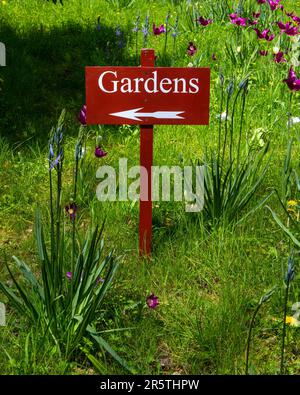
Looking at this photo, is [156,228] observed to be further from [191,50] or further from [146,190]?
[191,50]

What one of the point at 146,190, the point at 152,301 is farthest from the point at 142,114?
the point at 152,301

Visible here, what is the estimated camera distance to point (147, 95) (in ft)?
10.0

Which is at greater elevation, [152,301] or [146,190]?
[146,190]

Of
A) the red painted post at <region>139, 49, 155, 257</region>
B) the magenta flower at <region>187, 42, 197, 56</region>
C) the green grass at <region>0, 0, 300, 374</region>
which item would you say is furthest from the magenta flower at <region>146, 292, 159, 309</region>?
the magenta flower at <region>187, 42, 197, 56</region>

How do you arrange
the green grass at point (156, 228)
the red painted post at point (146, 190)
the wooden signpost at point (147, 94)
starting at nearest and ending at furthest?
the green grass at point (156, 228), the wooden signpost at point (147, 94), the red painted post at point (146, 190)

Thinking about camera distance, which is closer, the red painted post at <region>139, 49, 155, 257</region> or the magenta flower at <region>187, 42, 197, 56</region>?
the red painted post at <region>139, 49, 155, 257</region>

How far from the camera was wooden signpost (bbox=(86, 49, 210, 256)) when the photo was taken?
3033 millimetres

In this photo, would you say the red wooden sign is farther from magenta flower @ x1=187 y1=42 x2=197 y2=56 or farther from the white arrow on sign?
magenta flower @ x1=187 y1=42 x2=197 y2=56

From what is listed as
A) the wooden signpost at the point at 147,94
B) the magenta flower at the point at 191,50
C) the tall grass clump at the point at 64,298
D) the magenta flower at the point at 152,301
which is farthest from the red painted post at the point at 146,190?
the magenta flower at the point at 191,50

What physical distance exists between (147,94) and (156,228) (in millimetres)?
727

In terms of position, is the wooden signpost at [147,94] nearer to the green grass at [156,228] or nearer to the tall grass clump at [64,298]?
the green grass at [156,228]

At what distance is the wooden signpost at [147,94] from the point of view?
3.03 m

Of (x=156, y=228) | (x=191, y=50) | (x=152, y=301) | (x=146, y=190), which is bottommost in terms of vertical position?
(x=152, y=301)

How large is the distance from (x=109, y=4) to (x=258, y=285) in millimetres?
4545
